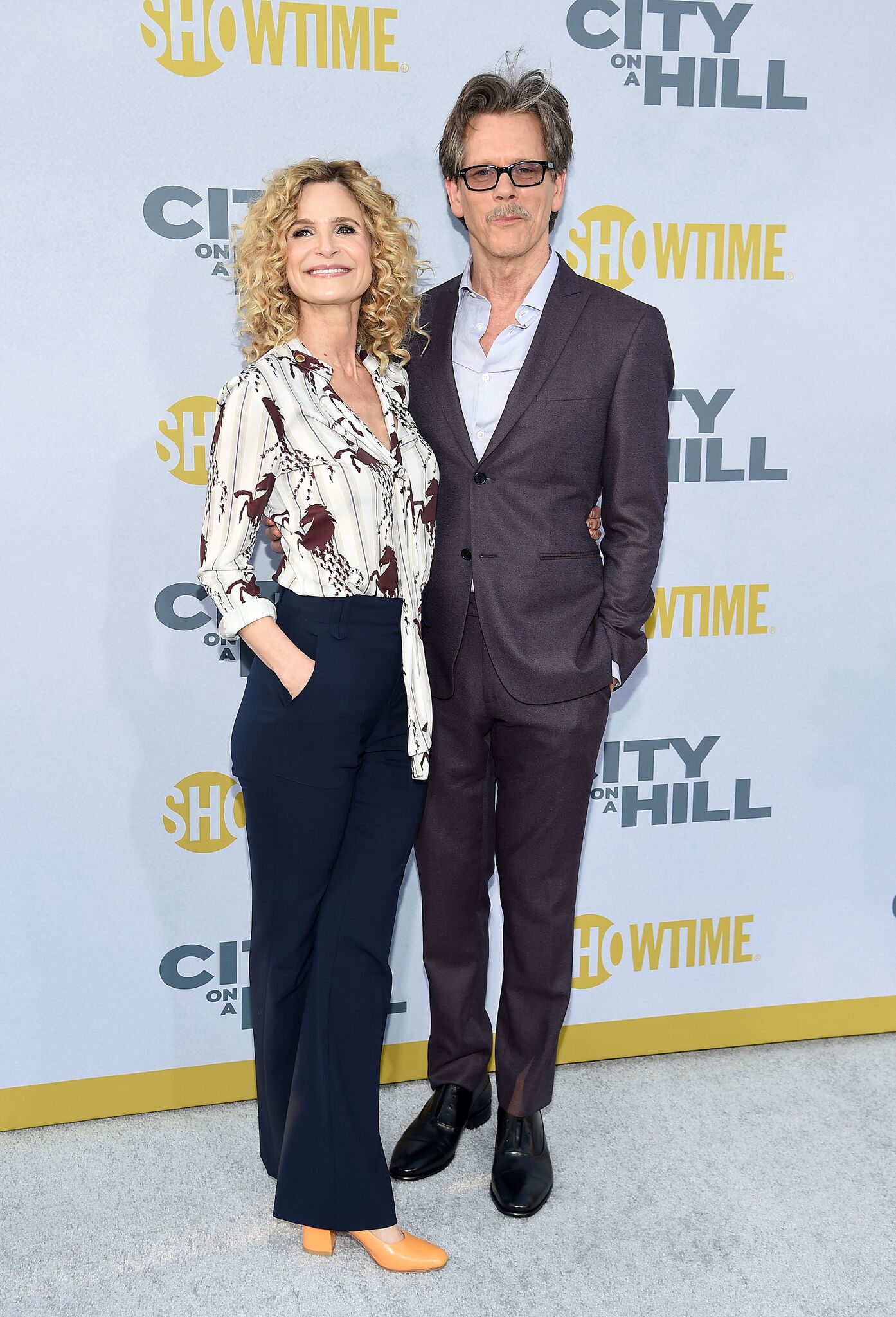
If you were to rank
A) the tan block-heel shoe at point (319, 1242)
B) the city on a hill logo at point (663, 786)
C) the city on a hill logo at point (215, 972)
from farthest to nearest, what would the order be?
the city on a hill logo at point (663, 786) < the city on a hill logo at point (215, 972) < the tan block-heel shoe at point (319, 1242)

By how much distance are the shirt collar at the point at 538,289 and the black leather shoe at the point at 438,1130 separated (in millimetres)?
1676

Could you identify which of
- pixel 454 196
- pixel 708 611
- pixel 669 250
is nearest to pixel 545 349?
pixel 454 196

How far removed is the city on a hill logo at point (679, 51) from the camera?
2.48 m

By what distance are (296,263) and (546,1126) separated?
6.39ft

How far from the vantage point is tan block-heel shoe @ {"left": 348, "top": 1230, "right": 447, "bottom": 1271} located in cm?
216

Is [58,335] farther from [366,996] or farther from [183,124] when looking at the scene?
[366,996]

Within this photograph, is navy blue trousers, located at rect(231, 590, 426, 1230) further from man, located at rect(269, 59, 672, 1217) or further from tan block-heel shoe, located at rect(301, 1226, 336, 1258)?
man, located at rect(269, 59, 672, 1217)

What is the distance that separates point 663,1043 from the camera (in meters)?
2.97

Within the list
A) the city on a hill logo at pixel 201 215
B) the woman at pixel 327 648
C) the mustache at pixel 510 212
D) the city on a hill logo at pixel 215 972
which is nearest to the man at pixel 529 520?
the mustache at pixel 510 212

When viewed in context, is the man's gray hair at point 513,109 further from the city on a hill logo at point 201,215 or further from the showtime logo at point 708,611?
the showtime logo at point 708,611

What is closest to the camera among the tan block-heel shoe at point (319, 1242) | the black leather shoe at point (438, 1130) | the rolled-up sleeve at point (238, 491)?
the rolled-up sleeve at point (238, 491)

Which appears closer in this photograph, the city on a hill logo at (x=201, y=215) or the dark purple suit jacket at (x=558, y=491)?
the dark purple suit jacket at (x=558, y=491)

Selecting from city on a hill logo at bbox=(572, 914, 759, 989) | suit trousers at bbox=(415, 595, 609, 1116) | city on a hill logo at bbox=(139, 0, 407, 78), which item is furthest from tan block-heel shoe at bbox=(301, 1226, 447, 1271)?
city on a hill logo at bbox=(139, 0, 407, 78)

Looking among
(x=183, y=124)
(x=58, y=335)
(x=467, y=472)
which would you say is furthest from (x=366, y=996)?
(x=183, y=124)
